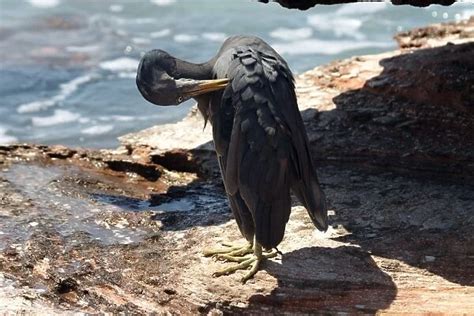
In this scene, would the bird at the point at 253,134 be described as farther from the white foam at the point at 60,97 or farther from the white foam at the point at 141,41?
the white foam at the point at 141,41

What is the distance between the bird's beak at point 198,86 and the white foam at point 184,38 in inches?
347

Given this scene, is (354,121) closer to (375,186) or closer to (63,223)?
(375,186)

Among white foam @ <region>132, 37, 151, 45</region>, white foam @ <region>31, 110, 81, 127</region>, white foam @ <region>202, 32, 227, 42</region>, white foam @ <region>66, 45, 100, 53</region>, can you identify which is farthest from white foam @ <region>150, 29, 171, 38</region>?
white foam @ <region>31, 110, 81, 127</region>

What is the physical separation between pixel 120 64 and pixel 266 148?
8538mm

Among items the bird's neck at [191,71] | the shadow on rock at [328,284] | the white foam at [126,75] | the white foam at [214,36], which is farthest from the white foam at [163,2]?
the shadow on rock at [328,284]

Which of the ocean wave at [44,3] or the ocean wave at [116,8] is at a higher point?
the ocean wave at [44,3]

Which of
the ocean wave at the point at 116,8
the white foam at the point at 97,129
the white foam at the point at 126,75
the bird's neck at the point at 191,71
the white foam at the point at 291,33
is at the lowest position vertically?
the white foam at the point at 97,129

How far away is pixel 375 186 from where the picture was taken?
7047mm

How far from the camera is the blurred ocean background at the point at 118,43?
11672 millimetres

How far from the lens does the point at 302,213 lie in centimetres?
664

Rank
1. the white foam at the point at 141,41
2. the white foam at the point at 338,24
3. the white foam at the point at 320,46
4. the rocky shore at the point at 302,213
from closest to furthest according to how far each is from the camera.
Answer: the rocky shore at the point at 302,213 < the white foam at the point at 320,46 < the white foam at the point at 141,41 < the white foam at the point at 338,24

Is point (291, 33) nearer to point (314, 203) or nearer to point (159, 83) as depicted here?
point (159, 83)

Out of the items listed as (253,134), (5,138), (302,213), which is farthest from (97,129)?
(253,134)

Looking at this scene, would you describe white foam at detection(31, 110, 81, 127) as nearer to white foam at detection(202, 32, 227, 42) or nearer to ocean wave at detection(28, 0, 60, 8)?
white foam at detection(202, 32, 227, 42)
